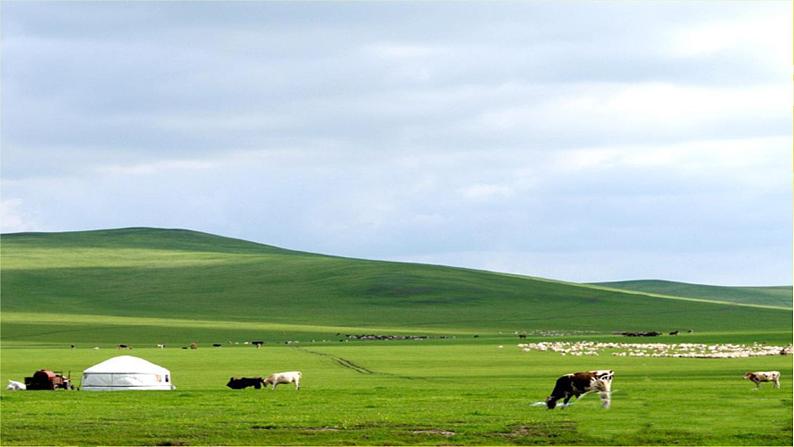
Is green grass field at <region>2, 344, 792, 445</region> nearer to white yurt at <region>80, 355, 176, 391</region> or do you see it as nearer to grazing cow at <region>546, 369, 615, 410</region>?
grazing cow at <region>546, 369, 615, 410</region>

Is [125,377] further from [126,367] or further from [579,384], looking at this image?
[579,384]

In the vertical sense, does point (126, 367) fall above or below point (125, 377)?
above

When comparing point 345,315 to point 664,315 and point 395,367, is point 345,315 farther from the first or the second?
point 395,367

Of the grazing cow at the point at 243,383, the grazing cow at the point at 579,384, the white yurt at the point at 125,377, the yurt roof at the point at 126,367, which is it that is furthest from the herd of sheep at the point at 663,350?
the grazing cow at the point at 579,384

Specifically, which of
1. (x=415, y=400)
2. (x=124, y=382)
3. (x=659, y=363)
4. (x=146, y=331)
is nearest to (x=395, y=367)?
(x=659, y=363)

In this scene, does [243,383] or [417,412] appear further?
[243,383]

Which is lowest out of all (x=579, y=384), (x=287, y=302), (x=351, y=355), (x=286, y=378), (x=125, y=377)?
(x=579, y=384)

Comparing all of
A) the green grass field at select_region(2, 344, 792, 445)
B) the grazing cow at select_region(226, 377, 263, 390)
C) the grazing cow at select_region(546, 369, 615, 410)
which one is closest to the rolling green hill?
the green grass field at select_region(2, 344, 792, 445)

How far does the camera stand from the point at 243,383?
158 feet

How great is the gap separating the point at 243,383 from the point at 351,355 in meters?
28.7

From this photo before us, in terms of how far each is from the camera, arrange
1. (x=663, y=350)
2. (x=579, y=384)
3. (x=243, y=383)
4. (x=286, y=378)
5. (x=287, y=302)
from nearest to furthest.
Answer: (x=579, y=384) → (x=243, y=383) → (x=286, y=378) → (x=663, y=350) → (x=287, y=302)

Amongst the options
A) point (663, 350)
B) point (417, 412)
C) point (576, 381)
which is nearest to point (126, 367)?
point (417, 412)

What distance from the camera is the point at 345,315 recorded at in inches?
5600

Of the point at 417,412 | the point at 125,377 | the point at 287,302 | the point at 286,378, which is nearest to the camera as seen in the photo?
the point at 417,412
